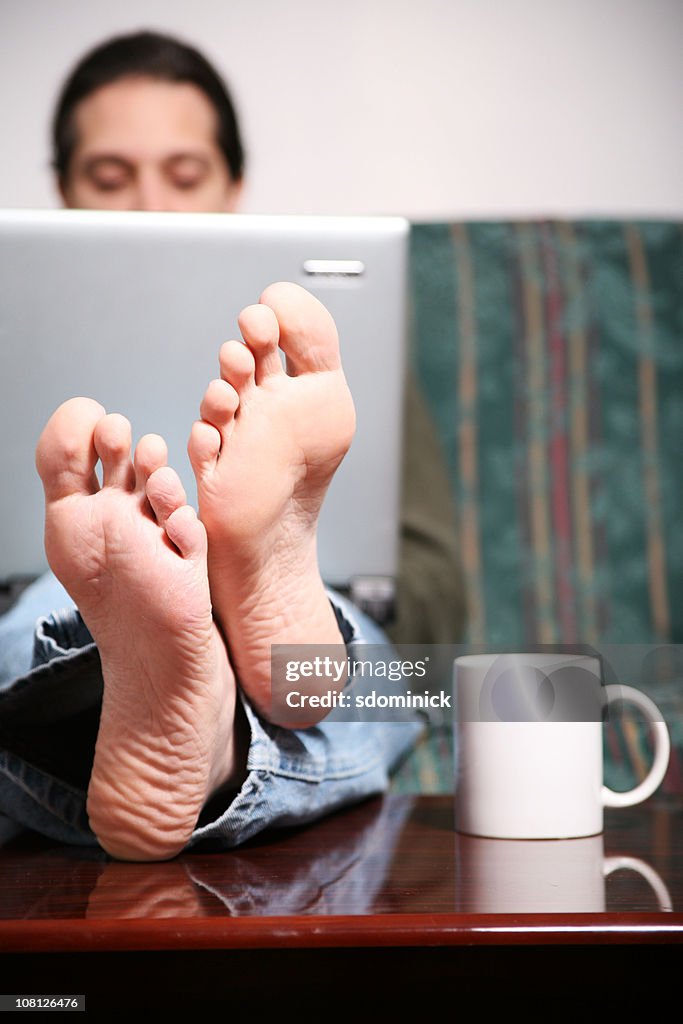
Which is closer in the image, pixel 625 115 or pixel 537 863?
pixel 537 863

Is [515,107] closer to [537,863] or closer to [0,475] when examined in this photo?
[0,475]

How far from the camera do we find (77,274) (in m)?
0.70

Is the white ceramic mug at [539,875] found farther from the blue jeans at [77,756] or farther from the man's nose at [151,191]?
the man's nose at [151,191]

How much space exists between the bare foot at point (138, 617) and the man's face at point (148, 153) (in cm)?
96

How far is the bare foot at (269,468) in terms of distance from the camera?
19.2 inches

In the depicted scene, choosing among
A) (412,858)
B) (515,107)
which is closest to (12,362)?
(412,858)

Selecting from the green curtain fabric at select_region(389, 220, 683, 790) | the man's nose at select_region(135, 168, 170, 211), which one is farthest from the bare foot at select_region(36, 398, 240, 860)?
the man's nose at select_region(135, 168, 170, 211)

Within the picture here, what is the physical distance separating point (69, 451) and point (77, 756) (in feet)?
0.58

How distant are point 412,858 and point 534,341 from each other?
100 centimetres

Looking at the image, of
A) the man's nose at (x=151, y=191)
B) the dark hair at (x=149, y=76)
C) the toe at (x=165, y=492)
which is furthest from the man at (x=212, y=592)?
the dark hair at (x=149, y=76)

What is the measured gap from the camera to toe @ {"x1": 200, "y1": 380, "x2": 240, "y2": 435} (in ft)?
1.58

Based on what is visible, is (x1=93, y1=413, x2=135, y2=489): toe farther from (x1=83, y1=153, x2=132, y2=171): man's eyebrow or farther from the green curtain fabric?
(x1=83, y1=153, x2=132, y2=171): man's eyebrow

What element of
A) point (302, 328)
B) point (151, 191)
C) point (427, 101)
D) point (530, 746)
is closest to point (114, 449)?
point (302, 328)

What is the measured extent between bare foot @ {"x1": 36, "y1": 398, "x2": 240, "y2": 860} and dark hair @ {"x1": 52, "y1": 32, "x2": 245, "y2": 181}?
1.06m
